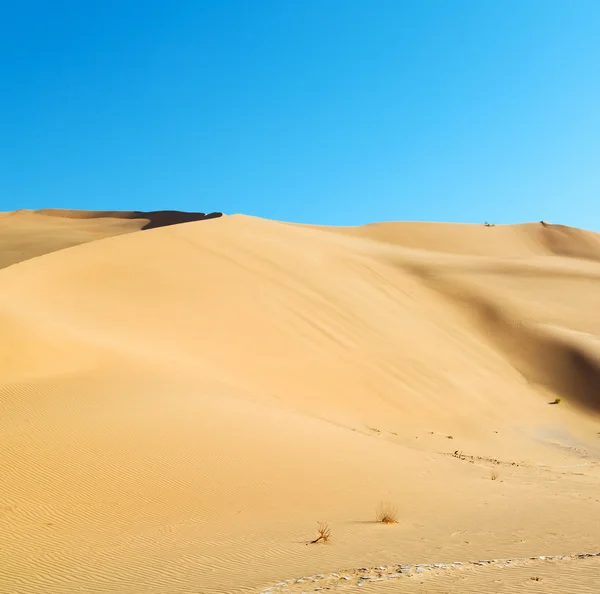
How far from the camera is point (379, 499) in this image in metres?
8.33

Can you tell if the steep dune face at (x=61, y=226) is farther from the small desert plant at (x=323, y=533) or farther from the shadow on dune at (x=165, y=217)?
the small desert plant at (x=323, y=533)

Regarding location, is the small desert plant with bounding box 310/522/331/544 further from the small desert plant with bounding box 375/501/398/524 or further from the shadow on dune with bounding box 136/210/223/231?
the shadow on dune with bounding box 136/210/223/231

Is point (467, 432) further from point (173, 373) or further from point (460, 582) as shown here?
point (460, 582)

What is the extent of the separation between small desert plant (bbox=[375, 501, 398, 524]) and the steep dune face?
34.7 m

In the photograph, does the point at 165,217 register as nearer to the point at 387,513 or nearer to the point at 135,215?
the point at 135,215

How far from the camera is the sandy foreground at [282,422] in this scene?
19.8 feet

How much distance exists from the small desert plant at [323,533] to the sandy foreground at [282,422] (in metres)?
0.10

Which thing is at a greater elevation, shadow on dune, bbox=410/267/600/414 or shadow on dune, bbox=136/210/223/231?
shadow on dune, bbox=136/210/223/231

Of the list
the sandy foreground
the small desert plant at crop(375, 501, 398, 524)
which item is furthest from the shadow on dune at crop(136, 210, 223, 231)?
the small desert plant at crop(375, 501, 398, 524)

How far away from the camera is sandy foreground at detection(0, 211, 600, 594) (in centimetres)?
603

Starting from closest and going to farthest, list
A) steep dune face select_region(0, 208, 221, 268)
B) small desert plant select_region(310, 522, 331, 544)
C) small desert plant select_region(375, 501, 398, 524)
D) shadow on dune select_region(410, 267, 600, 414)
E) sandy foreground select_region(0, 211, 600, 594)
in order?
sandy foreground select_region(0, 211, 600, 594) < small desert plant select_region(310, 522, 331, 544) < small desert plant select_region(375, 501, 398, 524) < shadow on dune select_region(410, 267, 600, 414) < steep dune face select_region(0, 208, 221, 268)

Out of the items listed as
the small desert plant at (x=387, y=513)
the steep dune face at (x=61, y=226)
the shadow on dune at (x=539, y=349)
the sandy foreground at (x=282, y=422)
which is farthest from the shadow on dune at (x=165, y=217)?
the small desert plant at (x=387, y=513)

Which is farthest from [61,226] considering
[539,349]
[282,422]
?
[282,422]

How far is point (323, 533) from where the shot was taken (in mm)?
6641
